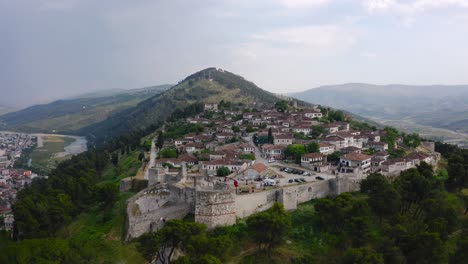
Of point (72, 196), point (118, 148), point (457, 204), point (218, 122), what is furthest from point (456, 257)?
point (118, 148)

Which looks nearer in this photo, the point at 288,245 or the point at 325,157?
the point at 288,245

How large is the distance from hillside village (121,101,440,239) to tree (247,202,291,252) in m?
2.39

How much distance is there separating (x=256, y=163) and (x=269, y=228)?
1860 cm

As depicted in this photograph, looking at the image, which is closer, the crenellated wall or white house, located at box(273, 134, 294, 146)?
the crenellated wall

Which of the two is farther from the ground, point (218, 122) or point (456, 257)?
point (218, 122)

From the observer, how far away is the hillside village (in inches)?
1207

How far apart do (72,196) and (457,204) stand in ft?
127

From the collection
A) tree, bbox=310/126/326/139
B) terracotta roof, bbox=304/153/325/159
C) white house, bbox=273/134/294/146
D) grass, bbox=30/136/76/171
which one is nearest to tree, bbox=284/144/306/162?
terracotta roof, bbox=304/153/325/159

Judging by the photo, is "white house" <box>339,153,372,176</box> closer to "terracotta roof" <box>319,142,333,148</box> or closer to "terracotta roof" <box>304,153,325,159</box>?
"terracotta roof" <box>304,153,325,159</box>

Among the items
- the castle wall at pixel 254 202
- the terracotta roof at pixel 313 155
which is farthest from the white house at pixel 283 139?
the castle wall at pixel 254 202

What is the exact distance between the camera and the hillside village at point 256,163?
1207 inches

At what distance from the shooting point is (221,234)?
28.2 m

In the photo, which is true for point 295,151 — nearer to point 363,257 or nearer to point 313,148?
point 313,148

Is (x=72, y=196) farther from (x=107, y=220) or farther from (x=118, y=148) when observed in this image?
(x=118, y=148)
